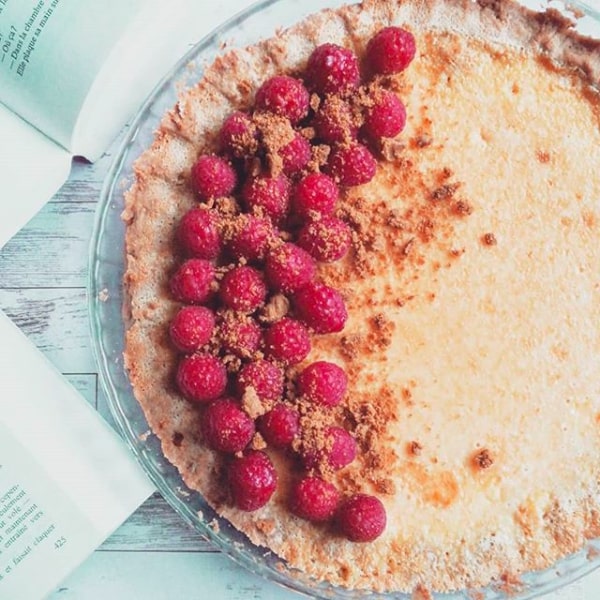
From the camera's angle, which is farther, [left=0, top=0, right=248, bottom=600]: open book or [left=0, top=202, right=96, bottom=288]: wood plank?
[left=0, top=202, right=96, bottom=288]: wood plank

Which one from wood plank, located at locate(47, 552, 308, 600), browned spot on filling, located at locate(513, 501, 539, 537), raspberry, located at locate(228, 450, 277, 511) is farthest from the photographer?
wood plank, located at locate(47, 552, 308, 600)

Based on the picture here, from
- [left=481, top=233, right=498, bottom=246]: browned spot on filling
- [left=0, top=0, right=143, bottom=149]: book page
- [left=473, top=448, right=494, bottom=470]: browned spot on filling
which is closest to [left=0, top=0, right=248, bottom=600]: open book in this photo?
[left=0, top=0, right=143, bottom=149]: book page

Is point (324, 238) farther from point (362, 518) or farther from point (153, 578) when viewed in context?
point (153, 578)

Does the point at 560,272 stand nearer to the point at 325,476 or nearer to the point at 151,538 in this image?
the point at 325,476

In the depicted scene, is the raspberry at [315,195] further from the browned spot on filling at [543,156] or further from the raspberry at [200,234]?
the browned spot on filling at [543,156]

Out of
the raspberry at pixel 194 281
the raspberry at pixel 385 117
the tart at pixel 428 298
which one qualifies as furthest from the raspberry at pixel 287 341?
the raspberry at pixel 385 117

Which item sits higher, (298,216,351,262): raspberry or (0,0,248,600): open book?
(298,216,351,262): raspberry

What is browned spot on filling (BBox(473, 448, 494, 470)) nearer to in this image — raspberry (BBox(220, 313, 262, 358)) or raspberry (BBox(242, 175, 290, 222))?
raspberry (BBox(220, 313, 262, 358))
